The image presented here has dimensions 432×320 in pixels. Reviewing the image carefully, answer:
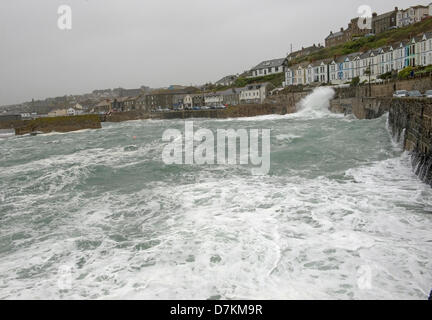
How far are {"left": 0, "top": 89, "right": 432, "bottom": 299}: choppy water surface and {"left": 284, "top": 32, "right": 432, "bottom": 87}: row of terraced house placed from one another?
36048mm

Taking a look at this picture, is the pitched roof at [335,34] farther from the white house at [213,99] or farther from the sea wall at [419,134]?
the sea wall at [419,134]

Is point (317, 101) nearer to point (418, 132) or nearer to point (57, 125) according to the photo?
point (57, 125)

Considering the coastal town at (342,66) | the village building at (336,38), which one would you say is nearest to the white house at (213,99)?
the coastal town at (342,66)

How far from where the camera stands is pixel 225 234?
7.20 metres

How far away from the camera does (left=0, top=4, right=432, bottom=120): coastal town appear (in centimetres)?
4753

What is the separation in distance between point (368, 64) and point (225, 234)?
2183 inches

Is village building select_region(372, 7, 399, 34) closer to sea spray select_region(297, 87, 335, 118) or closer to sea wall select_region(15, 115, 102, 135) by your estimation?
sea spray select_region(297, 87, 335, 118)

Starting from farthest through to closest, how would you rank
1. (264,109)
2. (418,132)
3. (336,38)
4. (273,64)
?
(336,38)
(273,64)
(264,109)
(418,132)

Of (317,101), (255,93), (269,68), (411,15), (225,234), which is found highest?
(411,15)

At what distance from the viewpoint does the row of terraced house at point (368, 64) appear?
44719mm

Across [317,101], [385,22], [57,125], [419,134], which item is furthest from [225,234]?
[385,22]

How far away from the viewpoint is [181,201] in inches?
386

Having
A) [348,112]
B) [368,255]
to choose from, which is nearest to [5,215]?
[368,255]

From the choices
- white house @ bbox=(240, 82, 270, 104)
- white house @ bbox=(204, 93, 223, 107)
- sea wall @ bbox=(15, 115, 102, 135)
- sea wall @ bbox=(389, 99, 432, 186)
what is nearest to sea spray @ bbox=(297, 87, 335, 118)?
white house @ bbox=(240, 82, 270, 104)
